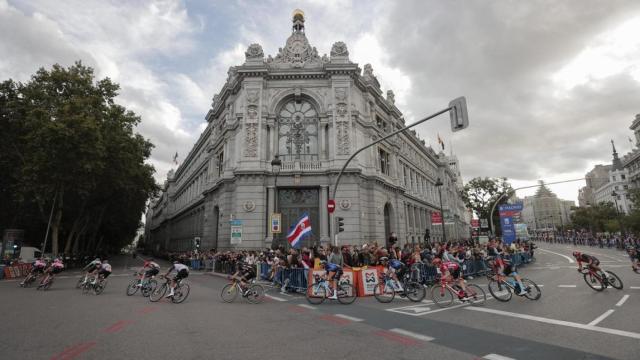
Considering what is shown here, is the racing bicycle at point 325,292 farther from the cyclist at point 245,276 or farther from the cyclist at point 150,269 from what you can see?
the cyclist at point 150,269

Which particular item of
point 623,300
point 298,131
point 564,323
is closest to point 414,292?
point 564,323

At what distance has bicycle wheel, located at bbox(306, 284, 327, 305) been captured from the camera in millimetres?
11453

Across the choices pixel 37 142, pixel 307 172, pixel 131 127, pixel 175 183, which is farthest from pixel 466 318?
pixel 175 183

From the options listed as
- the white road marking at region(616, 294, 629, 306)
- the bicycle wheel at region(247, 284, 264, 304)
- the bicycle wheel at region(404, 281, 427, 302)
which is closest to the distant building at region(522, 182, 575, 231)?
the white road marking at region(616, 294, 629, 306)

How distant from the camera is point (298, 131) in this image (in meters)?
28.9

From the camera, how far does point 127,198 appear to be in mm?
37812

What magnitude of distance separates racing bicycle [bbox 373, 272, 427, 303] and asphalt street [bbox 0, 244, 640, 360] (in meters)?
0.32

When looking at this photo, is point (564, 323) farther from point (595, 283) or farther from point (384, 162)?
point (384, 162)

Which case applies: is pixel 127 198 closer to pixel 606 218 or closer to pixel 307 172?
pixel 307 172

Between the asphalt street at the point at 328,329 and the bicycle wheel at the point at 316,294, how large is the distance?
0.24 metres

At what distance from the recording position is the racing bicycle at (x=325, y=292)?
446 inches

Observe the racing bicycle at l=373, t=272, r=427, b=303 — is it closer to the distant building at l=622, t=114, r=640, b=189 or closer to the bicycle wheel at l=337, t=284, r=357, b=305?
the bicycle wheel at l=337, t=284, r=357, b=305

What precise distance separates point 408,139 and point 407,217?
41.2 feet

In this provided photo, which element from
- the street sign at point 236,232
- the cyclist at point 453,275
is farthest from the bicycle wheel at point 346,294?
the street sign at point 236,232
